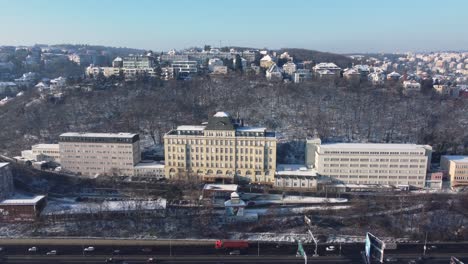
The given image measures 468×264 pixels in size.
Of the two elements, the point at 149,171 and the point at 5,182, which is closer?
the point at 5,182

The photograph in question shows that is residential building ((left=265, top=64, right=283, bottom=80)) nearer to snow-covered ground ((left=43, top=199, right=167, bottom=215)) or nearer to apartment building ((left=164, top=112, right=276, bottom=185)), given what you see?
apartment building ((left=164, top=112, right=276, bottom=185))

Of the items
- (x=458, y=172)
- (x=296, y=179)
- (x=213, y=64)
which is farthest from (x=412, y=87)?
(x=296, y=179)

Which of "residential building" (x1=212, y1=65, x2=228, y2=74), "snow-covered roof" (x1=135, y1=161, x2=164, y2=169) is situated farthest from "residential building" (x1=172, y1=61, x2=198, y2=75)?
"snow-covered roof" (x1=135, y1=161, x2=164, y2=169)

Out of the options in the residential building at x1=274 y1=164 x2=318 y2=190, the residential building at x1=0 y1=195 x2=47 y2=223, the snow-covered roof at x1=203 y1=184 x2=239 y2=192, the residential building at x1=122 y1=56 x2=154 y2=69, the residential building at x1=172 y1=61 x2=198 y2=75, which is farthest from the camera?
the residential building at x1=172 y1=61 x2=198 y2=75

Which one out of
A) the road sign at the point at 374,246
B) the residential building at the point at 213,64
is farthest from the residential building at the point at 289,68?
the road sign at the point at 374,246

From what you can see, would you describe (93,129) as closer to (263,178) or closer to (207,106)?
(207,106)

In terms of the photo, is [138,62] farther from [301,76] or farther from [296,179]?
[296,179]
